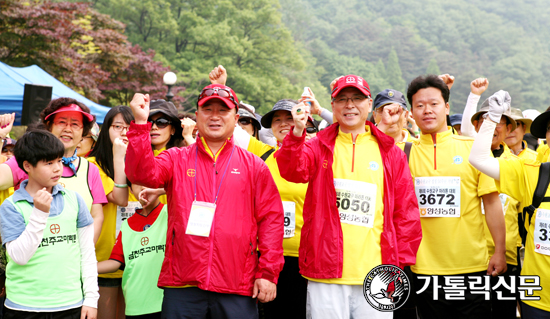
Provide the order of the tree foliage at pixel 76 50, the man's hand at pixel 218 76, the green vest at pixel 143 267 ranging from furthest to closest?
the tree foliage at pixel 76 50 → the man's hand at pixel 218 76 → the green vest at pixel 143 267

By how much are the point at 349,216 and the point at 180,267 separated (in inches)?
45.4

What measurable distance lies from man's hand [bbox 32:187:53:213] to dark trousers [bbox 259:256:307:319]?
6.60ft

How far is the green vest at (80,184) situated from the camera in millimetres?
3797

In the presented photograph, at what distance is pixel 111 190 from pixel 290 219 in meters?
1.58

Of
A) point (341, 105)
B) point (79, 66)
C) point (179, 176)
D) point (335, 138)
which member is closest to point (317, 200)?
point (335, 138)

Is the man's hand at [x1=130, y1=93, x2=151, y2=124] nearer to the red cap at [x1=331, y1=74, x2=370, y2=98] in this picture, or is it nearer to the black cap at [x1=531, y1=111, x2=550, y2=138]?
the red cap at [x1=331, y1=74, x2=370, y2=98]

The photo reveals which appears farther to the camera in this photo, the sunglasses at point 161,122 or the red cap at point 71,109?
the sunglasses at point 161,122

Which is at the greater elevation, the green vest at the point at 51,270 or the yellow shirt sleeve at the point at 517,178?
the yellow shirt sleeve at the point at 517,178

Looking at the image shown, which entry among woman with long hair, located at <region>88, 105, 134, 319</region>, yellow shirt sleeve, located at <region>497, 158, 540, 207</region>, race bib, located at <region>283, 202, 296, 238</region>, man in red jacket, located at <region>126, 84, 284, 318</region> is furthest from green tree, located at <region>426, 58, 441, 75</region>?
man in red jacket, located at <region>126, 84, 284, 318</region>

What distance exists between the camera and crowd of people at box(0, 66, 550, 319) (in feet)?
10.0

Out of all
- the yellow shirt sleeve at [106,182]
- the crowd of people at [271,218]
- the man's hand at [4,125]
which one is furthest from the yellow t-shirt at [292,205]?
the man's hand at [4,125]

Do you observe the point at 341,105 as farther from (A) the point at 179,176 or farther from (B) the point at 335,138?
(A) the point at 179,176

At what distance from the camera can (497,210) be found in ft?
12.7

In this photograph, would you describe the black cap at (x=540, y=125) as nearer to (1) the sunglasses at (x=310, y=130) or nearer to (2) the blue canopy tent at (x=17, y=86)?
(1) the sunglasses at (x=310, y=130)
